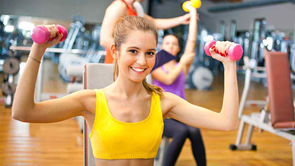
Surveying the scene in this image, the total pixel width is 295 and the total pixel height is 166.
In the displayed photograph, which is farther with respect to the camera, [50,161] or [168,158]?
[50,161]

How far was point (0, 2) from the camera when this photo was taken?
866 cm

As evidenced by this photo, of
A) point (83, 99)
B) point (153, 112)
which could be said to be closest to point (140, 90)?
point (153, 112)

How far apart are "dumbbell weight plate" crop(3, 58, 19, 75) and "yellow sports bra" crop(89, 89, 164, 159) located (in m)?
3.69

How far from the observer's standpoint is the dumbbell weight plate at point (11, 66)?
437 centimetres

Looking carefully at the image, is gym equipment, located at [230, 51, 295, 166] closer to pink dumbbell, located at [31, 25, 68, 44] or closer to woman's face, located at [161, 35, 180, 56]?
woman's face, located at [161, 35, 180, 56]

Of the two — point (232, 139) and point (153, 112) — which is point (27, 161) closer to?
point (153, 112)

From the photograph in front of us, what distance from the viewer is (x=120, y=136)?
102cm

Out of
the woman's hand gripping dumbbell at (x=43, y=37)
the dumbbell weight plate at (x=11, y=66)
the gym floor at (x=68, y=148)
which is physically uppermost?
the woman's hand gripping dumbbell at (x=43, y=37)

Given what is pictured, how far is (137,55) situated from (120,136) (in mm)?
255

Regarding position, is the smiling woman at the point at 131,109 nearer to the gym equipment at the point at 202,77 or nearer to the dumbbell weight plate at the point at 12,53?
the dumbbell weight plate at the point at 12,53

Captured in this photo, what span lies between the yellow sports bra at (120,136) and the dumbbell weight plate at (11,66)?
12.1ft

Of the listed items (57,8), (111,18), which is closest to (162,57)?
(111,18)

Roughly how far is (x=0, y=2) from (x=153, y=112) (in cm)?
879

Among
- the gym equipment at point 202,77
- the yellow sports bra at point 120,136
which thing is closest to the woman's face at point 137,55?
the yellow sports bra at point 120,136
